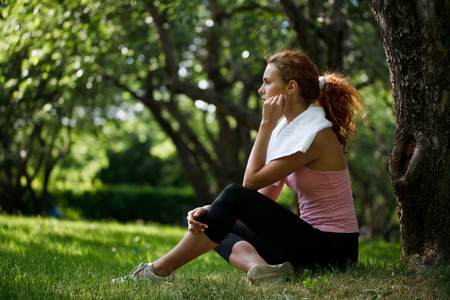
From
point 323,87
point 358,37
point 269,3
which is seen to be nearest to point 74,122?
point 269,3

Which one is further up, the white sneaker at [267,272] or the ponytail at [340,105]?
the ponytail at [340,105]

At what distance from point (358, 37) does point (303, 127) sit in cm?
643

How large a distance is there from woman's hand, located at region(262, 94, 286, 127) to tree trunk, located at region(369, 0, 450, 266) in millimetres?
761

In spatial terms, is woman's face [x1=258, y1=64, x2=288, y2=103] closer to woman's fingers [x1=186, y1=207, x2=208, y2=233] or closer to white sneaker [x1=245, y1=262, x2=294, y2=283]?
woman's fingers [x1=186, y1=207, x2=208, y2=233]

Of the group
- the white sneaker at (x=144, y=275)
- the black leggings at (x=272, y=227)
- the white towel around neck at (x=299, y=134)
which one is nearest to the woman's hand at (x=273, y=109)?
the white towel around neck at (x=299, y=134)

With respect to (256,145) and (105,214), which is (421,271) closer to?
(256,145)

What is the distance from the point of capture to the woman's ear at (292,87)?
10.6 ft

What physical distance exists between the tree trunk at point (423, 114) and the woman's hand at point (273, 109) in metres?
0.76

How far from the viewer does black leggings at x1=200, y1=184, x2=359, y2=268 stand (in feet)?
9.53

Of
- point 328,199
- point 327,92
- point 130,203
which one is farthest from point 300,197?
point 130,203

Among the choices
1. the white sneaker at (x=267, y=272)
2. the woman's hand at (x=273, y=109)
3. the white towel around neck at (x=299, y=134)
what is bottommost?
the white sneaker at (x=267, y=272)

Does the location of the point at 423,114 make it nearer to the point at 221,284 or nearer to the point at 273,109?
the point at 273,109

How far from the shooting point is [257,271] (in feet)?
9.45

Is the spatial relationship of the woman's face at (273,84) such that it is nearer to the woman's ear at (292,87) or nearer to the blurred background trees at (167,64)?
the woman's ear at (292,87)
